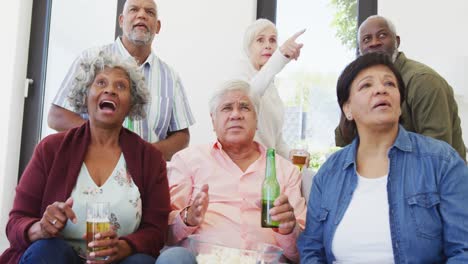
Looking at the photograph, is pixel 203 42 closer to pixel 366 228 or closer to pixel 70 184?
pixel 70 184

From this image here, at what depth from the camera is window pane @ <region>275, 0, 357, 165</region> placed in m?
4.02

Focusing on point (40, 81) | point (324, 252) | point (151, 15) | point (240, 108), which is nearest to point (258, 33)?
point (151, 15)

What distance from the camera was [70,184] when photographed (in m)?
1.73

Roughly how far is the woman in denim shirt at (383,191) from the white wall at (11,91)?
3.22 meters

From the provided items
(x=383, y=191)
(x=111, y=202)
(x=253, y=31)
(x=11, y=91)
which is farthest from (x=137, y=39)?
(x=11, y=91)

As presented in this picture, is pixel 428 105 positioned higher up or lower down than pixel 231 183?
higher up

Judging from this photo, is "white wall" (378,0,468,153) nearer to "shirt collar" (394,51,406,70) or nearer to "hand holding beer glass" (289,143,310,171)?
"shirt collar" (394,51,406,70)

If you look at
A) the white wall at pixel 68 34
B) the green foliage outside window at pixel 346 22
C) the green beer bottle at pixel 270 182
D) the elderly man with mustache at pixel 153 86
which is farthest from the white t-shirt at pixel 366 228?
the white wall at pixel 68 34

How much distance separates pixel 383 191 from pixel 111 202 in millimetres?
970

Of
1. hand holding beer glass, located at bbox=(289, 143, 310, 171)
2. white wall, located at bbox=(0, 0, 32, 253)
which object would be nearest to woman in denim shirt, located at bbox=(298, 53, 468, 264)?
hand holding beer glass, located at bbox=(289, 143, 310, 171)

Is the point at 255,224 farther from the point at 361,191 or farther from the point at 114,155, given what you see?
the point at 114,155

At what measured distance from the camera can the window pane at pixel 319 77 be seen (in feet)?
13.2

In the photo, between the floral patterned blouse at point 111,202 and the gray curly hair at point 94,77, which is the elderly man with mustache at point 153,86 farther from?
the floral patterned blouse at point 111,202

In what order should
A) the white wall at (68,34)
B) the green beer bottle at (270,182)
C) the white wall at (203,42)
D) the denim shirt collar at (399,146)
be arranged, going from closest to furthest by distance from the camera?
1. the denim shirt collar at (399,146)
2. the green beer bottle at (270,182)
3. the white wall at (203,42)
4. the white wall at (68,34)
